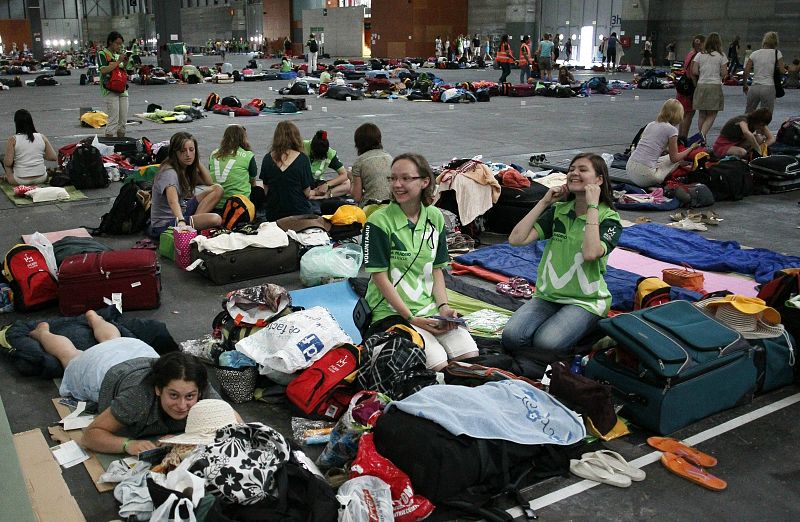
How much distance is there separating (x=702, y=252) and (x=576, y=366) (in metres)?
3.41

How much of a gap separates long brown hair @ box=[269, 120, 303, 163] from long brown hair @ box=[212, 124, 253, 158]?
54 centimetres

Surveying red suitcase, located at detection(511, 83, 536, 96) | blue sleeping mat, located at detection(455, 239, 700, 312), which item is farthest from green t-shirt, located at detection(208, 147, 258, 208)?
red suitcase, located at detection(511, 83, 536, 96)

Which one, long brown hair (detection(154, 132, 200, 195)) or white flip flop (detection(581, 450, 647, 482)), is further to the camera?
long brown hair (detection(154, 132, 200, 195))

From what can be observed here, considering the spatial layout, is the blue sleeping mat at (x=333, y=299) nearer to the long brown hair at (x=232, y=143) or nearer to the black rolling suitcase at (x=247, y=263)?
the black rolling suitcase at (x=247, y=263)

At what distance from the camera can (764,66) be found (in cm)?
1344

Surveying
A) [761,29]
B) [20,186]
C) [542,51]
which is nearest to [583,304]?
[20,186]

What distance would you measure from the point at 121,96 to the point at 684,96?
10487 millimetres

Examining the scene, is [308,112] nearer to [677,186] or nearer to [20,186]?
[20,186]

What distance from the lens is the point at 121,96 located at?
46.6 feet

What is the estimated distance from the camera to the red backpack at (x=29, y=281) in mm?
6074

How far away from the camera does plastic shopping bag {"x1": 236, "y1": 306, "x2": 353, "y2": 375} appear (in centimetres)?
460

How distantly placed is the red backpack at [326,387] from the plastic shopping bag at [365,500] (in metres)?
0.92

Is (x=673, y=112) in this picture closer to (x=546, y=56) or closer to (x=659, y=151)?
(x=659, y=151)

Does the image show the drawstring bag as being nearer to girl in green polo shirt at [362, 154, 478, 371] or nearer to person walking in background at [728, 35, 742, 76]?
girl in green polo shirt at [362, 154, 478, 371]
